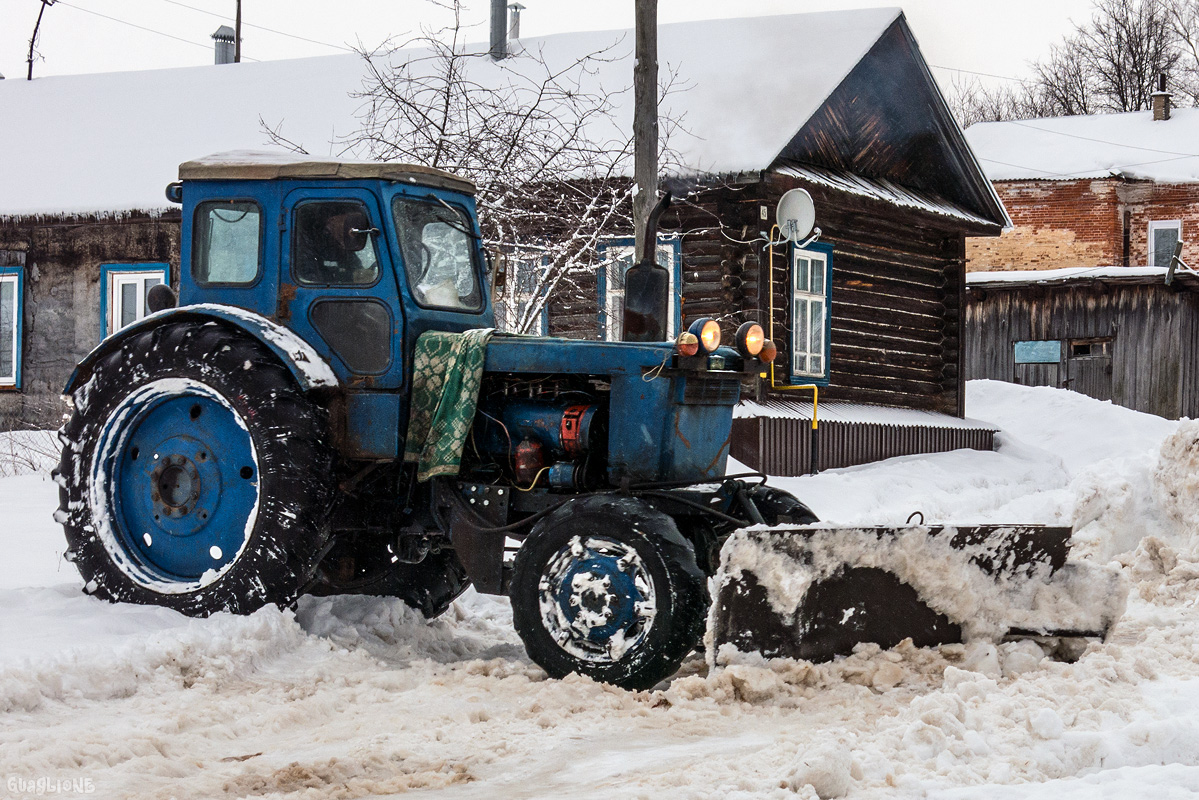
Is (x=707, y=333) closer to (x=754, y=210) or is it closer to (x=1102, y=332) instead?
(x=754, y=210)

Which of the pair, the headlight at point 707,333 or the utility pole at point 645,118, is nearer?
the headlight at point 707,333

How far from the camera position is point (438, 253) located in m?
5.91

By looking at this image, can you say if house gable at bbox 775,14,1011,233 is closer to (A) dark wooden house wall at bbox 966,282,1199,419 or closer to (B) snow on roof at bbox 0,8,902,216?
(B) snow on roof at bbox 0,8,902,216

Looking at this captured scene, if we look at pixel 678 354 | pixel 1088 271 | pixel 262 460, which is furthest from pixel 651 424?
pixel 1088 271

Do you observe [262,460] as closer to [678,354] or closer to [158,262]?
[678,354]

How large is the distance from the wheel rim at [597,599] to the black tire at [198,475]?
114 cm

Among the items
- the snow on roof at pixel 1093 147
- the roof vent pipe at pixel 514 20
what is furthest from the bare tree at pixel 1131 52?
the roof vent pipe at pixel 514 20

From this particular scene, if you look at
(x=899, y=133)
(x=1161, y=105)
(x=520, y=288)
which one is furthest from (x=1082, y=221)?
(x=520, y=288)

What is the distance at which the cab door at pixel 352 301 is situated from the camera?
5570mm

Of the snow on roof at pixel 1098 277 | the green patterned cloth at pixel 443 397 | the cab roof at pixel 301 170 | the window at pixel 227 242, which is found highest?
the snow on roof at pixel 1098 277

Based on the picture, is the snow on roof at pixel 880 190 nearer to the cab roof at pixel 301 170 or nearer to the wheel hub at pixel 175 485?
the cab roof at pixel 301 170

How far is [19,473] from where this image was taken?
470 inches

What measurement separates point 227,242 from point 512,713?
2.75m

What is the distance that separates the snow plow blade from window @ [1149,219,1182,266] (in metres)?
28.0
